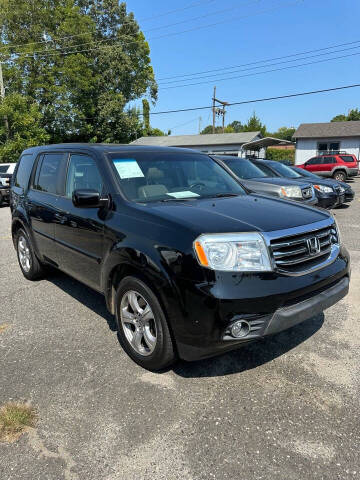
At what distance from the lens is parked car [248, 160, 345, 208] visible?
986cm

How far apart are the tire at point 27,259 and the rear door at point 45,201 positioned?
1.18 ft

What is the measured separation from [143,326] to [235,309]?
0.89 meters

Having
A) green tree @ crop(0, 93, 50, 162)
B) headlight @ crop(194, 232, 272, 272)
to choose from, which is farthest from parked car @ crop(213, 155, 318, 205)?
green tree @ crop(0, 93, 50, 162)

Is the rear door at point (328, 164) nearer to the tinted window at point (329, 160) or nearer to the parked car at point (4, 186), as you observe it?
the tinted window at point (329, 160)

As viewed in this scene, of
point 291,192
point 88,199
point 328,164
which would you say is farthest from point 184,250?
point 328,164

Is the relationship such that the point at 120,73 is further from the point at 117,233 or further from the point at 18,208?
the point at 117,233

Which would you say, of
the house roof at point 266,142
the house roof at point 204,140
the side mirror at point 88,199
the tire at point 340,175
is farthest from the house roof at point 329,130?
the side mirror at point 88,199

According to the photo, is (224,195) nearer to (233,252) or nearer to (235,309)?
(233,252)

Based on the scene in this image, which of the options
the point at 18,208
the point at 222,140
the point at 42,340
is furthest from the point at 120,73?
the point at 42,340

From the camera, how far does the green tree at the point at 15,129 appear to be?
72.9 feet

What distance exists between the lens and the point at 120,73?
33.3 m

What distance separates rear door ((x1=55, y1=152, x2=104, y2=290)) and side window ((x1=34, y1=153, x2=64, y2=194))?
0.27m

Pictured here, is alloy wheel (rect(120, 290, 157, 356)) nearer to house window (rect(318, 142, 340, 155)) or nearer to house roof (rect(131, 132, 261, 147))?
house roof (rect(131, 132, 261, 147))

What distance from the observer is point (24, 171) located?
16.2 ft
